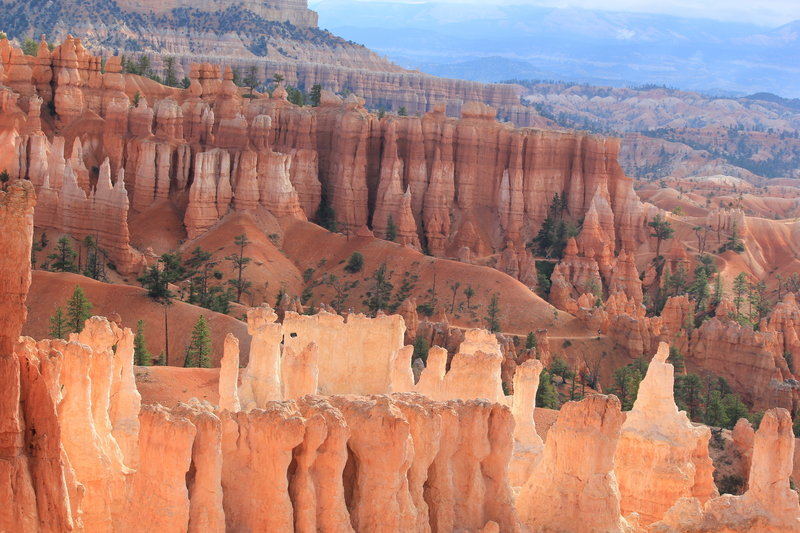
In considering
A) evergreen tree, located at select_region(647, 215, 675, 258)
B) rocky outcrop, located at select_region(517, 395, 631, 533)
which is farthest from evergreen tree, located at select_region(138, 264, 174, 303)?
evergreen tree, located at select_region(647, 215, 675, 258)

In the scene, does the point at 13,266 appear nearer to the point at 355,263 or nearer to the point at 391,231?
the point at 355,263

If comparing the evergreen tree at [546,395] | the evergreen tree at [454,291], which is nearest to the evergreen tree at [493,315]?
the evergreen tree at [454,291]

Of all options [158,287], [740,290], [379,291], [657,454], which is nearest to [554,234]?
[740,290]

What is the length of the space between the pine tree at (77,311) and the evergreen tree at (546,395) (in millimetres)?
17876

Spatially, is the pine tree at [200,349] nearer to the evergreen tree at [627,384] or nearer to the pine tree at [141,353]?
the pine tree at [141,353]

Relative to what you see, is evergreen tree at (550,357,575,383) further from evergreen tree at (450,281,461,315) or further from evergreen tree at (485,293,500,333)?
evergreen tree at (450,281,461,315)

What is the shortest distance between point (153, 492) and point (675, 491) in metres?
13.4

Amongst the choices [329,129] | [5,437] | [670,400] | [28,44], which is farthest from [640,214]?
[5,437]

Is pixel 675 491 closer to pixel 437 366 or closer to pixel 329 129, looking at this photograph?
pixel 437 366

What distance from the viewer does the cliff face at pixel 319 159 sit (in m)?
83.9

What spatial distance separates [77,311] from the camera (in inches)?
2122

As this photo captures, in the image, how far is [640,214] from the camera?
321ft

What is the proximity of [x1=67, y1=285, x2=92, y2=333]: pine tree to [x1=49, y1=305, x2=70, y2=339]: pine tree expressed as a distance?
248 millimetres

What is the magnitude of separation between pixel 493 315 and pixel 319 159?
2730 centimetres
